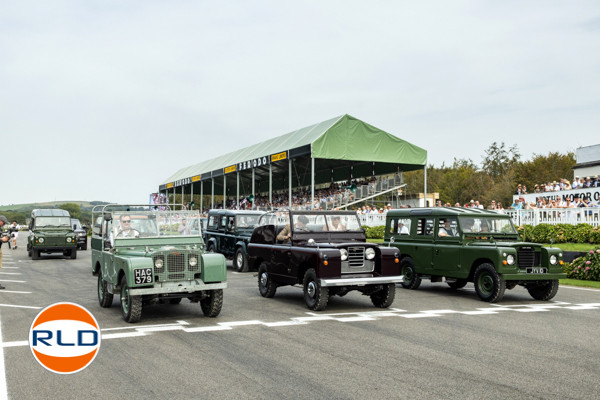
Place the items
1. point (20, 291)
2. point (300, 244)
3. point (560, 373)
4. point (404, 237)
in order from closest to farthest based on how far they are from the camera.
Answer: point (560, 373), point (300, 244), point (20, 291), point (404, 237)

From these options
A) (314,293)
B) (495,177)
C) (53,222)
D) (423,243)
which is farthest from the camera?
(495,177)

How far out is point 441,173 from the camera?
295ft

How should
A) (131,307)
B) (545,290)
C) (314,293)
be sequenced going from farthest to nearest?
(545,290) < (314,293) < (131,307)

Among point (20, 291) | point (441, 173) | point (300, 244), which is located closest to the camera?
point (300, 244)

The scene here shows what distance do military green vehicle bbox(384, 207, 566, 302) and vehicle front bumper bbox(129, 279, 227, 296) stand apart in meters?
5.95

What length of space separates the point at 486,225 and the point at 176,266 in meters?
7.63

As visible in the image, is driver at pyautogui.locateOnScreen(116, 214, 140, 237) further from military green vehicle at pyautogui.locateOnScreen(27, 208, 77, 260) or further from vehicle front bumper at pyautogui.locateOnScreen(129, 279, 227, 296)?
military green vehicle at pyautogui.locateOnScreen(27, 208, 77, 260)

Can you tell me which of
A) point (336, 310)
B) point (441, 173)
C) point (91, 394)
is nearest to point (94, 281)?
point (336, 310)

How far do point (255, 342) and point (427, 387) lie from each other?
2.89 metres

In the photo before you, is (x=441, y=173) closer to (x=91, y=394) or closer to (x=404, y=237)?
(x=404, y=237)

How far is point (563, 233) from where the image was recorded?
21.8m

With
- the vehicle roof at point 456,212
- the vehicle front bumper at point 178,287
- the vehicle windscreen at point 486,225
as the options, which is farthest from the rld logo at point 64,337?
the vehicle roof at point 456,212

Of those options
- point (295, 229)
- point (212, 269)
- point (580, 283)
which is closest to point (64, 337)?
point (212, 269)

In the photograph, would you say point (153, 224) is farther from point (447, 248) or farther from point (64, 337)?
point (447, 248)
